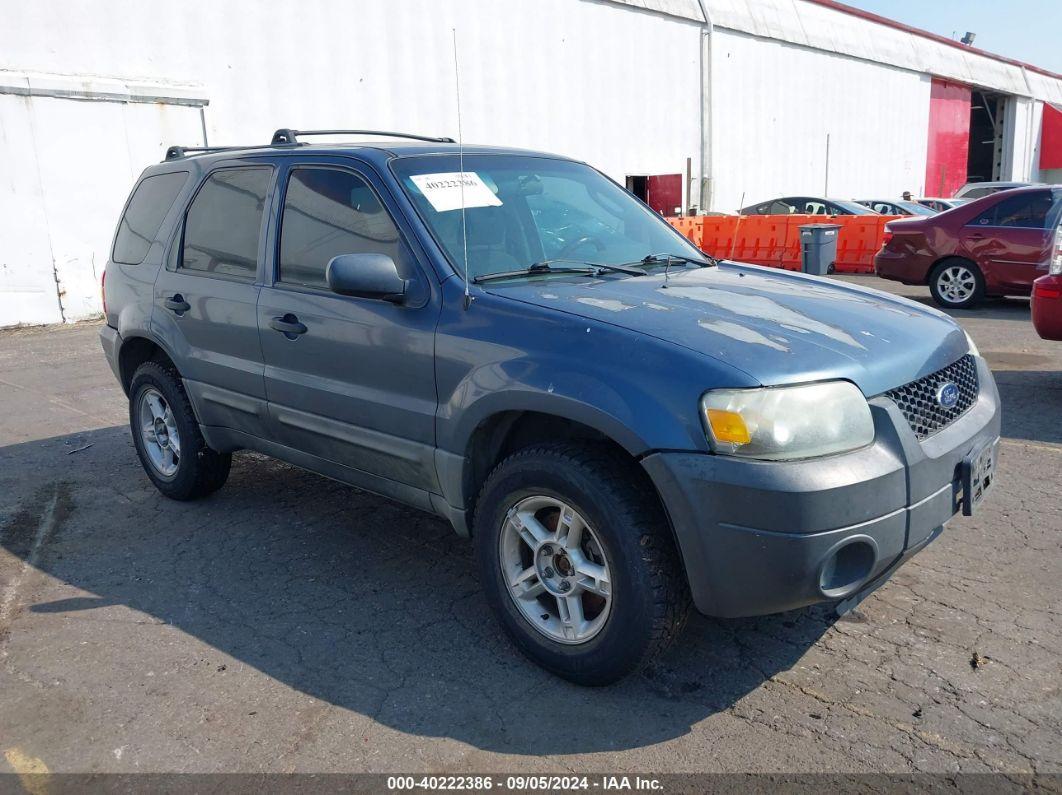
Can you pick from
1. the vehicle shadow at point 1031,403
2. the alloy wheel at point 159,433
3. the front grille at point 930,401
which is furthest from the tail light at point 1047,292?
the alloy wheel at point 159,433

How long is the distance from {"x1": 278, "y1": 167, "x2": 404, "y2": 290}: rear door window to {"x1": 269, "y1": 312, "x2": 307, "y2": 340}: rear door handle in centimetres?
16

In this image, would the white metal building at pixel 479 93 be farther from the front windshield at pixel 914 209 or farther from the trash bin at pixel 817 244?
the trash bin at pixel 817 244

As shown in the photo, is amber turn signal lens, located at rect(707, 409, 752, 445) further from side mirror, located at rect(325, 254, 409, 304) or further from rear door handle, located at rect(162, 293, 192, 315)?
rear door handle, located at rect(162, 293, 192, 315)

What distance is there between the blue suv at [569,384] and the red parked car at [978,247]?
8084 millimetres

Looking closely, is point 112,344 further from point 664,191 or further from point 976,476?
point 664,191

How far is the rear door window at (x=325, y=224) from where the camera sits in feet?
12.4

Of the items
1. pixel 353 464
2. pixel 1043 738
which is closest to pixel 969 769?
pixel 1043 738

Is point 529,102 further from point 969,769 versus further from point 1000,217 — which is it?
point 969,769

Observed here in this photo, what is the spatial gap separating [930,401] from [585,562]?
131 cm

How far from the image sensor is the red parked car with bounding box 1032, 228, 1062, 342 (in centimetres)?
668

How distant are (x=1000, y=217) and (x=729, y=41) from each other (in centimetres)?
1617

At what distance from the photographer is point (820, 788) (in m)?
2.61

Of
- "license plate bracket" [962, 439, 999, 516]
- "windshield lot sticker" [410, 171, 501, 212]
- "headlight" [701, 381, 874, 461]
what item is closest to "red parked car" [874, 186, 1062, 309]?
"license plate bracket" [962, 439, 999, 516]

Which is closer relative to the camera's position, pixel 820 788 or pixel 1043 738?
pixel 820 788
